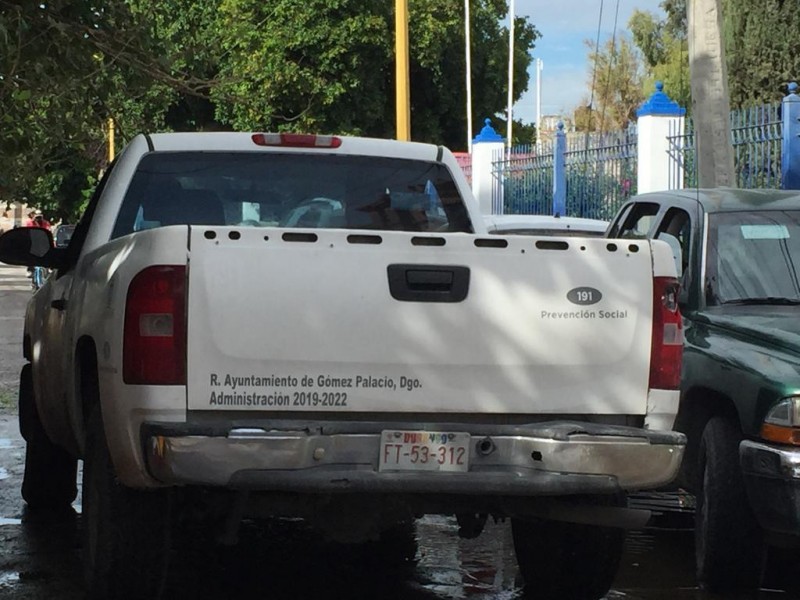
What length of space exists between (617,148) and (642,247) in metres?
13.3

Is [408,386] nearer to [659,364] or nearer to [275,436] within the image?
[275,436]

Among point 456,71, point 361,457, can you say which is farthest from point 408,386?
point 456,71

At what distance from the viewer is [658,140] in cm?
1706

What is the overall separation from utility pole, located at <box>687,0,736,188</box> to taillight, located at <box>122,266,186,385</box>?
338 inches

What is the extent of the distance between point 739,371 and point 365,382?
6.59ft

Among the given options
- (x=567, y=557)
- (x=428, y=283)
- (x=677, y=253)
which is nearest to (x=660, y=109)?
(x=677, y=253)

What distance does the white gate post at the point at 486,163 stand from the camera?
26.5 meters

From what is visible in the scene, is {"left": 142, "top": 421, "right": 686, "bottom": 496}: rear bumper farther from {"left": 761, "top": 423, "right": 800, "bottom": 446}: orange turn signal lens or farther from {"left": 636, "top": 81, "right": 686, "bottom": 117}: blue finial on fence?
{"left": 636, "top": 81, "right": 686, "bottom": 117}: blue finial on fence

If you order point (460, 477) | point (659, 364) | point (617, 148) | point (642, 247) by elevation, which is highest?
point (617, 148)

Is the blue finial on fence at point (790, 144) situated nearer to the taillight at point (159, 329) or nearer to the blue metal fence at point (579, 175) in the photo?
the blue metal fence at point (579, 175)

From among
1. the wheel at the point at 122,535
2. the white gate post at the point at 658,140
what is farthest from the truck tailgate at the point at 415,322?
the white gate post at the point at 658,140

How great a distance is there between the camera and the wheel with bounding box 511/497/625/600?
6270mm

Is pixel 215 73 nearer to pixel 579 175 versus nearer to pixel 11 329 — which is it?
pixel 11 329

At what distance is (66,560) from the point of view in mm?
7211
